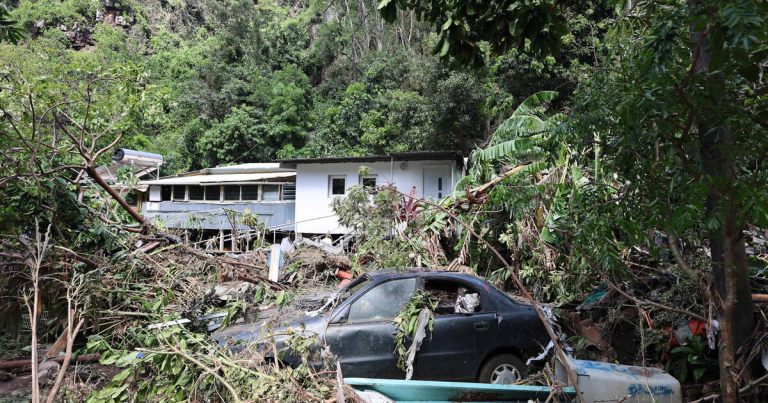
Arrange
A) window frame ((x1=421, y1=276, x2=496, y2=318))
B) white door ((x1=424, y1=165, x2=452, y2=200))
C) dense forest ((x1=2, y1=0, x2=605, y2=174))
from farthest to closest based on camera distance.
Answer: dense forest ((x1=2, y1=0, x2=605, y2=174)) → white door ((x1=424, y1=165, x2=452, y2=200)) → window frame ((x1=421, y1=276, x2=496, y2=318))

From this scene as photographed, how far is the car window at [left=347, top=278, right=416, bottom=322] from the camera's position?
5.08m

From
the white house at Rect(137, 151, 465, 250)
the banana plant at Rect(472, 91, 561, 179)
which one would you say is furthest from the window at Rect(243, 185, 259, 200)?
the banana plant at Rect(472, 91, 561, 179)

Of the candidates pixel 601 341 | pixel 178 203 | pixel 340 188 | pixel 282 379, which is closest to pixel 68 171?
pixel 282 379

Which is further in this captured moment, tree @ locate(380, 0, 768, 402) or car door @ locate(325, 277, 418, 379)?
car door @ locate(325, 277, 418, 379)

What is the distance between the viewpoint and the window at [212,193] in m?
22.8

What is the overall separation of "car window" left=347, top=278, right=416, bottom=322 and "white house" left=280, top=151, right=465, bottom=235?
37.0 feet

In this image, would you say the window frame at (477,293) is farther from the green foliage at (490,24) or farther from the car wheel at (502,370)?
the green foliage at (490,24)

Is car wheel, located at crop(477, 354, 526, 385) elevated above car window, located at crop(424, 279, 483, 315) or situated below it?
below

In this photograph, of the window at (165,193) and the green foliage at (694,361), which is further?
the window at (165,193)

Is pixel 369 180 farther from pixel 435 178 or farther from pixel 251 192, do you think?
pixel 251 192

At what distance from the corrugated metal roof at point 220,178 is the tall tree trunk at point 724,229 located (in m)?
18.9

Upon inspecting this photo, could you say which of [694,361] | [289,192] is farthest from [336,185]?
[694,361]

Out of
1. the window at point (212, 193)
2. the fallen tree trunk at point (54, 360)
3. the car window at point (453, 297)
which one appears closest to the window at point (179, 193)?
the window at point (212, 193)

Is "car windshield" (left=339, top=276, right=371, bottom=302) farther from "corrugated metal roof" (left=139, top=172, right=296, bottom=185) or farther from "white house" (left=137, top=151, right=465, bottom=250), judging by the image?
"corrugated metal roof" (left=139, top=172, right=296, bottom=185)
